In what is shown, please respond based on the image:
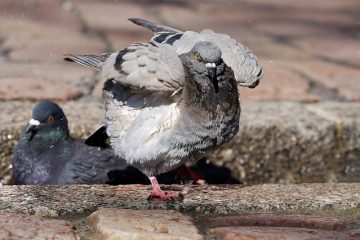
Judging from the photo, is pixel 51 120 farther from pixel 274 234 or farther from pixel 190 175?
pixel 274 234

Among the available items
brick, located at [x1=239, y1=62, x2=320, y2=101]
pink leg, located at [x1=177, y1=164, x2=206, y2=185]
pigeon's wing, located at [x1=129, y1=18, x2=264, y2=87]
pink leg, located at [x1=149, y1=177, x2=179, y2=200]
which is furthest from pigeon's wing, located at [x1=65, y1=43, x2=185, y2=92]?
brick, located at [x1=239, y1=62, x2=320, y2=101]

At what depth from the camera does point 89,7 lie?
9.05 m

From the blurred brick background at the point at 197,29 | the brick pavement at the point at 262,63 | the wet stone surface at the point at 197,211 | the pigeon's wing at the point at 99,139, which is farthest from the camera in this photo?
the blurred brick background at the point at 197,29

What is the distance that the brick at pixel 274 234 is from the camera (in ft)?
10.6

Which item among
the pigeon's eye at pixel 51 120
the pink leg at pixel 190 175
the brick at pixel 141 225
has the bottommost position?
the pink leg at pixel 190 175

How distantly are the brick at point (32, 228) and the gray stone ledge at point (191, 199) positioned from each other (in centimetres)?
13

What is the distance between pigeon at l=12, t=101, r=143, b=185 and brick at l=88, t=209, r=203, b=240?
165 centimetres

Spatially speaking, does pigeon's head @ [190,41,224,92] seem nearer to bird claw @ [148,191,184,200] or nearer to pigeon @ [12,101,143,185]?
bird claw @ [148,191,184,200]

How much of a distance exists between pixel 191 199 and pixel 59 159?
173 centimetres

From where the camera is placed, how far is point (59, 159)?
5.36 meters

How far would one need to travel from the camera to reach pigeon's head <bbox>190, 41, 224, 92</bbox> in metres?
4.16

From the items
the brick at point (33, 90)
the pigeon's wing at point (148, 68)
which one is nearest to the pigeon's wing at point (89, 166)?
the brick at point (33, 90)

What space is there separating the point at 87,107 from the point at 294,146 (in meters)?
1.23

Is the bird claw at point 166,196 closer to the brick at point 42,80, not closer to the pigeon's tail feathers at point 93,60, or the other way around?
the pigeon's tail feathers at point 93,60
